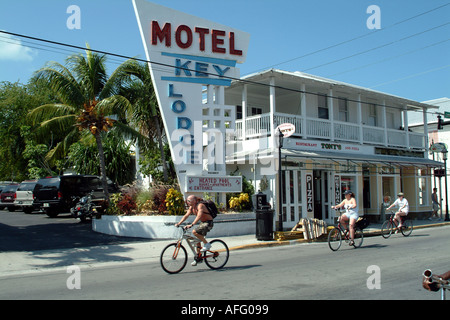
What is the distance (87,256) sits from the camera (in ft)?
38.5

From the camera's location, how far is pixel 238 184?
16969 mm

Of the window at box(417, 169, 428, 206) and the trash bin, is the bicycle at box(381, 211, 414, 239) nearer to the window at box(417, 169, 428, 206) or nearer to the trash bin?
the trash bin

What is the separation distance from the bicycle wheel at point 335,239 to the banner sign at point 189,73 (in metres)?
5.65

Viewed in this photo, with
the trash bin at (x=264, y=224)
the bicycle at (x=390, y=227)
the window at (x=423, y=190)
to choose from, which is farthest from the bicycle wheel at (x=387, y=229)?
the window at (x=423, y=190)

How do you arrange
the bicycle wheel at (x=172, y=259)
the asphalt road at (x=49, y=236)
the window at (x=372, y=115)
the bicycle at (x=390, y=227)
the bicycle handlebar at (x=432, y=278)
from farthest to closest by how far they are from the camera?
the window at (x=372, y=115) < the bicycle at (x=390, y=227) < the asphalt road at (x=49, y=236) < the bicycle wheel at (x=172, y=259) < the bicycle handlebar at (x=432, y=278)

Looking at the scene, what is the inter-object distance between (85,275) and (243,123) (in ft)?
38.7

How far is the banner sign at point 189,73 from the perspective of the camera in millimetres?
15867

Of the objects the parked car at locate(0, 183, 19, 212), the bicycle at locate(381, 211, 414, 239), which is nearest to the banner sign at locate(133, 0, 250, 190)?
the bicycle at locate(381, 211, 414, 239)

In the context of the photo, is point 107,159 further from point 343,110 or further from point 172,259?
point 172,259

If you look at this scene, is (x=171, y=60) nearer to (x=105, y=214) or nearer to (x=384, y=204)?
(x=105, y=214)

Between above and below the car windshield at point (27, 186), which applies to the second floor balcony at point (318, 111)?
above

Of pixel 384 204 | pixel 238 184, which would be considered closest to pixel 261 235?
pixel 238 184

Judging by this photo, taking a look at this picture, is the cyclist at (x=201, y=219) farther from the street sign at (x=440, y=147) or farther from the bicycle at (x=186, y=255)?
the street sign at (x=440, y=147)

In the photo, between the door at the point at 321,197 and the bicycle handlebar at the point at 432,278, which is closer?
the bicycle handlebar at the point at 432,278
